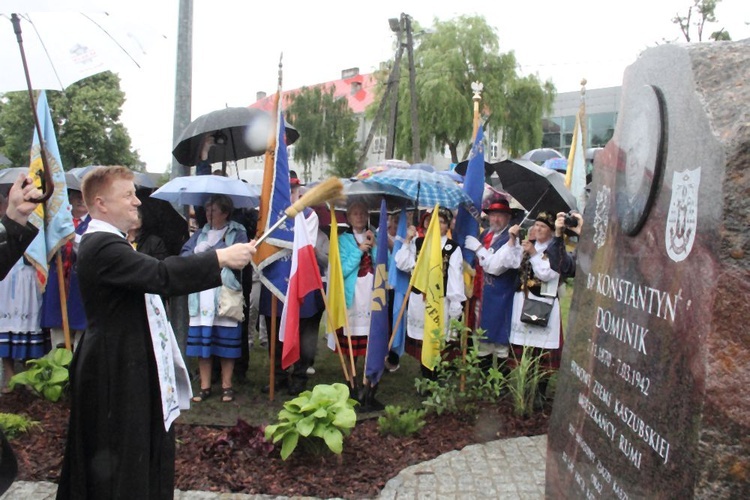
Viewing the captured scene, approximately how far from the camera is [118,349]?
2844mm

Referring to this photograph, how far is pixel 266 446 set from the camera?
14.3 ft

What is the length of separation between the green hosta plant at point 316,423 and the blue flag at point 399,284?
5.29 feet

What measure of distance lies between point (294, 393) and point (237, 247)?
341cm

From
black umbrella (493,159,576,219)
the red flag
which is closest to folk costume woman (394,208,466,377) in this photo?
black umbrella (493,159,576,219)

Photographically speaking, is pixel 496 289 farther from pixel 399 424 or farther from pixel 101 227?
pixel 101 227

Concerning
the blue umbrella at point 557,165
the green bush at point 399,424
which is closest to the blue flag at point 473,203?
the green bush at point 399,424

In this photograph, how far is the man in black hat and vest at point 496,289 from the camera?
551 centimetres

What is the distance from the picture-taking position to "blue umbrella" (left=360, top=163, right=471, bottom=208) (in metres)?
5.55

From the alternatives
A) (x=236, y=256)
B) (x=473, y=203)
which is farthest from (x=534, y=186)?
(x=236, y=256)

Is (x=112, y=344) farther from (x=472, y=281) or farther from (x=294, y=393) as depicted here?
(x=472, y=281)

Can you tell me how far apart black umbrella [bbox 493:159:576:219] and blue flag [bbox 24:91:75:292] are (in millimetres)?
3783

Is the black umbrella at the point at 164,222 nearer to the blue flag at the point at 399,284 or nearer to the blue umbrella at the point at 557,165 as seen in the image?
the blue flag at the point at 399,284

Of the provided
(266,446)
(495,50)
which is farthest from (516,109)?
(266,446)

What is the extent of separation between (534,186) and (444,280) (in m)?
1.18
